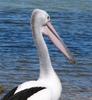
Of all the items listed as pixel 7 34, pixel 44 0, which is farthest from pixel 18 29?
pixel 44 0

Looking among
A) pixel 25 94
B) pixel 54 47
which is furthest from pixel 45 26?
pixel 54 47

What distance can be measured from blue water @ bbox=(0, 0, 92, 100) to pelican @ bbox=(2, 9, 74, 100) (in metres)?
2.99

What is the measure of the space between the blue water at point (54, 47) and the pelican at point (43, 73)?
299cm

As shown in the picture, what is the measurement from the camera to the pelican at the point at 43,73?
6867 millimetres

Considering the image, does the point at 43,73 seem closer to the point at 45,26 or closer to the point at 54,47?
the point at 45,26

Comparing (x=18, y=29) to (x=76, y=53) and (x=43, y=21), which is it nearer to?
(x=76, y=53)

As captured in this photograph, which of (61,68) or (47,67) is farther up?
(47,67)

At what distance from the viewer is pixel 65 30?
1875cm

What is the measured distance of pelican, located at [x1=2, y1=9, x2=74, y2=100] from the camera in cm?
687

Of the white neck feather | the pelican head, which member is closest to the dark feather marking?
the white neck feather

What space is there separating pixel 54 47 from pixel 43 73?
26.3ft

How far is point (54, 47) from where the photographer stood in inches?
600

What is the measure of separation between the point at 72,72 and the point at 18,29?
6764 mm

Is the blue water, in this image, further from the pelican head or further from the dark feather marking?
the dark feather marking
